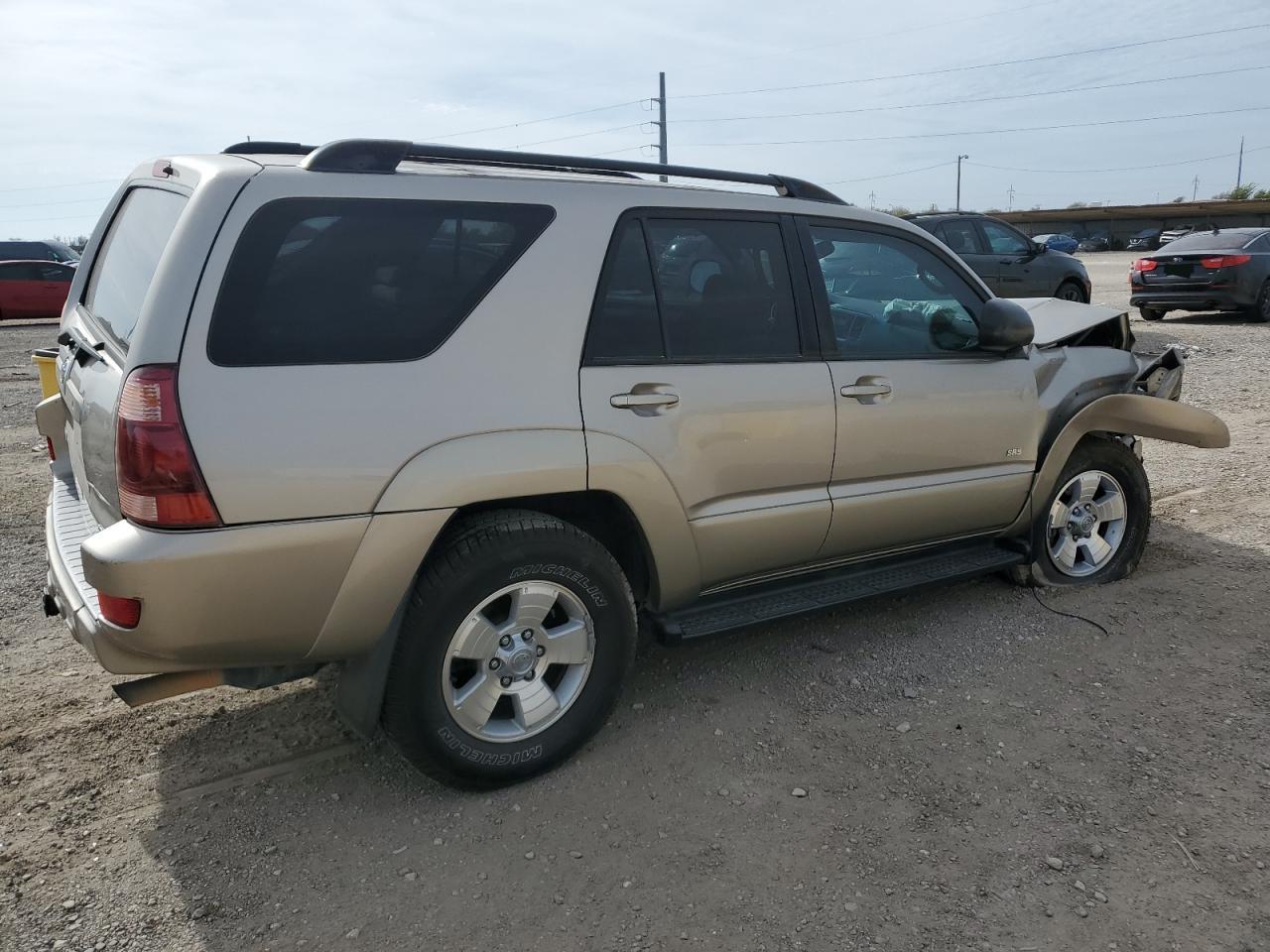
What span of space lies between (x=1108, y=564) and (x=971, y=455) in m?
1.26

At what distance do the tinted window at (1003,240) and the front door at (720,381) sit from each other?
456 inches

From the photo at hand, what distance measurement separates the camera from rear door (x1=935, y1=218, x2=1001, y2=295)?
13.9 meters

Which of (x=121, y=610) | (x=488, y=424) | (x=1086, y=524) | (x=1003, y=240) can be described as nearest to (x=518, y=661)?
(x=488, y=424)

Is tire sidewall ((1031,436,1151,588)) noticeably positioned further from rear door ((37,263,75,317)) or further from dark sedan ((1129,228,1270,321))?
rear door ((37,263,75,317))

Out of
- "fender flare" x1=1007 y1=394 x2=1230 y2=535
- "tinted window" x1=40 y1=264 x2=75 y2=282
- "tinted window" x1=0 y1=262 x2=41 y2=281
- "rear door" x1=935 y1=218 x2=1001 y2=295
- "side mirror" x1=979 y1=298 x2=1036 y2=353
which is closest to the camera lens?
"side mirror" x1=979 y1=298 x2=1036 y2=353

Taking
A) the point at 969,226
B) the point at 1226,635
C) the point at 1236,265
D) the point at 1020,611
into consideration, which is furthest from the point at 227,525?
the point at 1236,265

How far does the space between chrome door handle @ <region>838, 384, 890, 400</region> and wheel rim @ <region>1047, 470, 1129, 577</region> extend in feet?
4.43

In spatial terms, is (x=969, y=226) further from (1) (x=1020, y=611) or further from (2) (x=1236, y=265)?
(1) (x=1020, y=611)

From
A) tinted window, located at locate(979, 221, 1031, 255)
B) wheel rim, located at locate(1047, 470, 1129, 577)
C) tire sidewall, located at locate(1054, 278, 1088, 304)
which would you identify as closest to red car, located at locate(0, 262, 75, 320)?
tinted window, located at locate(979, 221, 1031, 255)

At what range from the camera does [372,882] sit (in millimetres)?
2746

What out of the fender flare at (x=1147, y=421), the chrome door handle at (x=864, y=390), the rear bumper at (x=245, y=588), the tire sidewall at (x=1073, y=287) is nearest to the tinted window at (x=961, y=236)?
the tire sidewall at (x=1073, y=287)

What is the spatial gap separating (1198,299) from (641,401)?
48.2ft

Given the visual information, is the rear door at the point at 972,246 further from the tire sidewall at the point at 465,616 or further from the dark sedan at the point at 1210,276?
the tire sidewall at the point at 465,616

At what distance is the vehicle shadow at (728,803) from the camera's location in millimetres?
2609
